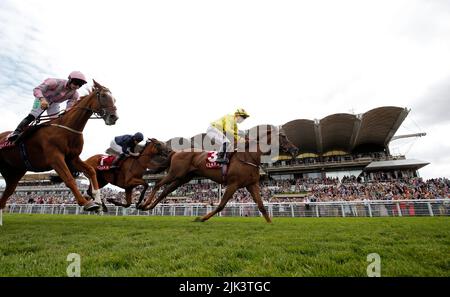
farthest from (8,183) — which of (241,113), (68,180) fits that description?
(241,113)

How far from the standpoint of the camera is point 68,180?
4449 millimetres

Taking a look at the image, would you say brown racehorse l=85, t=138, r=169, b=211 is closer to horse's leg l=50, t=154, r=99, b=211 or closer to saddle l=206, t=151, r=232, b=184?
saddle l=206, t=151, r=232, b=184

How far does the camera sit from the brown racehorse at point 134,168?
26.7 feet

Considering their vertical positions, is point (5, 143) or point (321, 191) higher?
point (321, 191)

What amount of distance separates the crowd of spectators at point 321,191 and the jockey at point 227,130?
1598cm

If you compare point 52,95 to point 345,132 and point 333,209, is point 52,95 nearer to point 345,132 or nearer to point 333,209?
point 333,209

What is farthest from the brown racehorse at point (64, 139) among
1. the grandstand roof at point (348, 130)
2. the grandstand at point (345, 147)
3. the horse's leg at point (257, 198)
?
the grandstand roof at point (348, 130)

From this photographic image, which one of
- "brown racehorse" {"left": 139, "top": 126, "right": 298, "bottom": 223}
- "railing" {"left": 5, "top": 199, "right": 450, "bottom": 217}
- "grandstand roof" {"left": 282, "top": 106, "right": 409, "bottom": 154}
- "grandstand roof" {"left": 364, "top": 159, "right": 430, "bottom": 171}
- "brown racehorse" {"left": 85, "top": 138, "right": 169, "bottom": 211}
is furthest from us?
"grandstand roof" {"left": 364, "top": 159, "right": 430, "bottom": 171}

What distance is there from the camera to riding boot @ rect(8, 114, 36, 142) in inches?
196

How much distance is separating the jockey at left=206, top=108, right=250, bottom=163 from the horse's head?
10.0ft

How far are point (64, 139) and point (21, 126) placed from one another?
936mm

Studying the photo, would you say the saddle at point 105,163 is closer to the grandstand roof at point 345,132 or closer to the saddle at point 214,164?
the saddle at point 214,164

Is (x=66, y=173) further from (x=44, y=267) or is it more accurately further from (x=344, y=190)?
(x=344, y=190)

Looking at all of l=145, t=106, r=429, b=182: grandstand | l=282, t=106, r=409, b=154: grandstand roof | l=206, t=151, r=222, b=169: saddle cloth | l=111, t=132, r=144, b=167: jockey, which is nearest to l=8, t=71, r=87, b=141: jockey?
l=111, t=132, r=144, b=167: jockey
